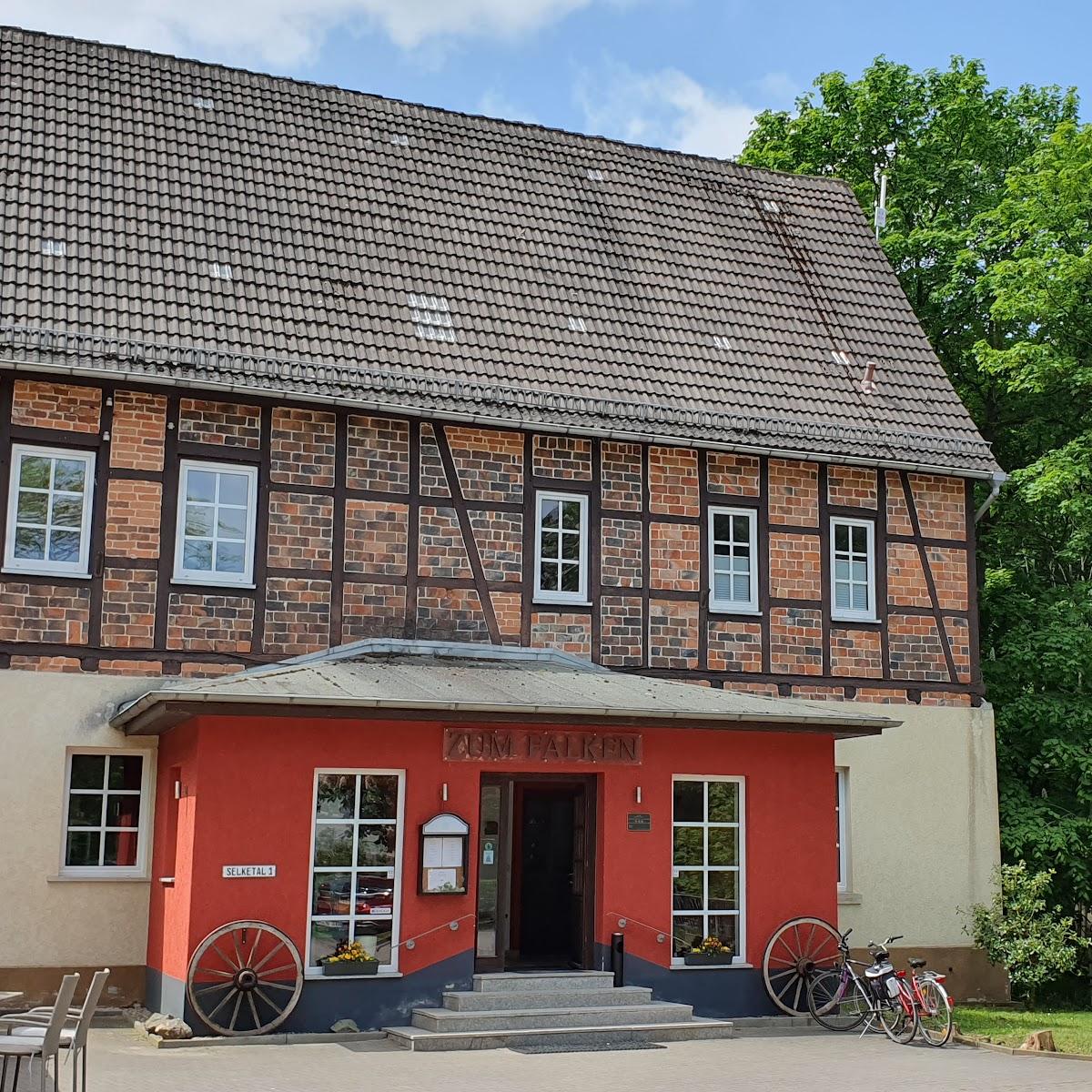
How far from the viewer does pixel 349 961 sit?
42.8ft

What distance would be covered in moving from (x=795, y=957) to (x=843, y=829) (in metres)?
2.91

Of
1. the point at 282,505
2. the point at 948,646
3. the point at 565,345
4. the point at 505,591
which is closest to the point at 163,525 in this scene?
the point at 282,505

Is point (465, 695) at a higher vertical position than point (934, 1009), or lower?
higher

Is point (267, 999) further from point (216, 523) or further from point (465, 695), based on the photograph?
point (216, 523)

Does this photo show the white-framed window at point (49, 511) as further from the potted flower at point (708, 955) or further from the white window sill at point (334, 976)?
the potted flower at point (708, 955)

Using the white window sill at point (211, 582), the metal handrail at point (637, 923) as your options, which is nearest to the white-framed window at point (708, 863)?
the metal handrail at point (637, 923)

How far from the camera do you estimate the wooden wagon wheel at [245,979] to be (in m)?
12.5

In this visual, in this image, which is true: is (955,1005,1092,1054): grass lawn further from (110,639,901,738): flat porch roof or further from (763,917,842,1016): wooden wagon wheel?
(110,639,901,738): flat porch roof

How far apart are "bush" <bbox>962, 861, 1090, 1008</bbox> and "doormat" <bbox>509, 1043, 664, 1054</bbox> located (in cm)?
555

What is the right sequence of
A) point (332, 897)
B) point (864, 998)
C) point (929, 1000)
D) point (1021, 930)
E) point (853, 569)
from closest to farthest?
point (332, 897) < point (929, 1000) < point (864, 998) < point (1021, 930) < point (853, 569)

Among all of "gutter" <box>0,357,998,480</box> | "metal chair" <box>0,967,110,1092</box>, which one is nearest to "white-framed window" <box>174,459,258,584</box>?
"gutter" <box>0,357,998,480</box>

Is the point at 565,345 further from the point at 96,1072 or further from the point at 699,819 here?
the point at 96,1072

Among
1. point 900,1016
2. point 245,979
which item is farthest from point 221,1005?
point 900,1016

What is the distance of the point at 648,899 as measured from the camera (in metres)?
14.2
